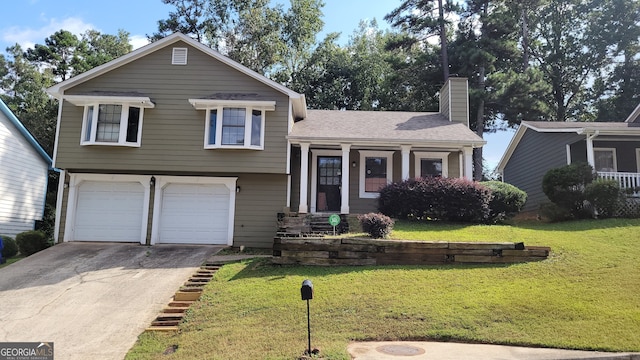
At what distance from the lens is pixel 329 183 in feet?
53.2

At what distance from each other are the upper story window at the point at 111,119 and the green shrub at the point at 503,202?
12.1 metres

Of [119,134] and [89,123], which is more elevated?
[89,123]

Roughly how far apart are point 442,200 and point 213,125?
26.6 ft

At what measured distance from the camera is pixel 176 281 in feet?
32.5

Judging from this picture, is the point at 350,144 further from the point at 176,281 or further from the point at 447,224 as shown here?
the point at 176,281

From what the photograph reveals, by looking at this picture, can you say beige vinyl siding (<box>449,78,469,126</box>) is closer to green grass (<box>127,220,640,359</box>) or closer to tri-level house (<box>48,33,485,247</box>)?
tri-level house (<box>48,33,485,247</box>)

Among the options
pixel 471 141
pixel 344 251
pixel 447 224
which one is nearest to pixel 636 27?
pixel 471 141

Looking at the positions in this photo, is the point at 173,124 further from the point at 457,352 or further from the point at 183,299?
the point at 457,352

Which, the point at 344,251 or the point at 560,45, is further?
the point at 560,45

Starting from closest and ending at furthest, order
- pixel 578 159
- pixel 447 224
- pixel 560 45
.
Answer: pixel 447 224
pixel 578 159
pixel 560 45

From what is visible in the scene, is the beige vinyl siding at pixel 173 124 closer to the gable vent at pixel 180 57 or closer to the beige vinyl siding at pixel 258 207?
the gable vent at pixel 180 57

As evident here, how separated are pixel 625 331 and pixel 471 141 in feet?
31.1

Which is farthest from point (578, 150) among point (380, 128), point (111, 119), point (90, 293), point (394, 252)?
point (90, 293)

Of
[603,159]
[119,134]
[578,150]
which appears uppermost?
[578,150]
